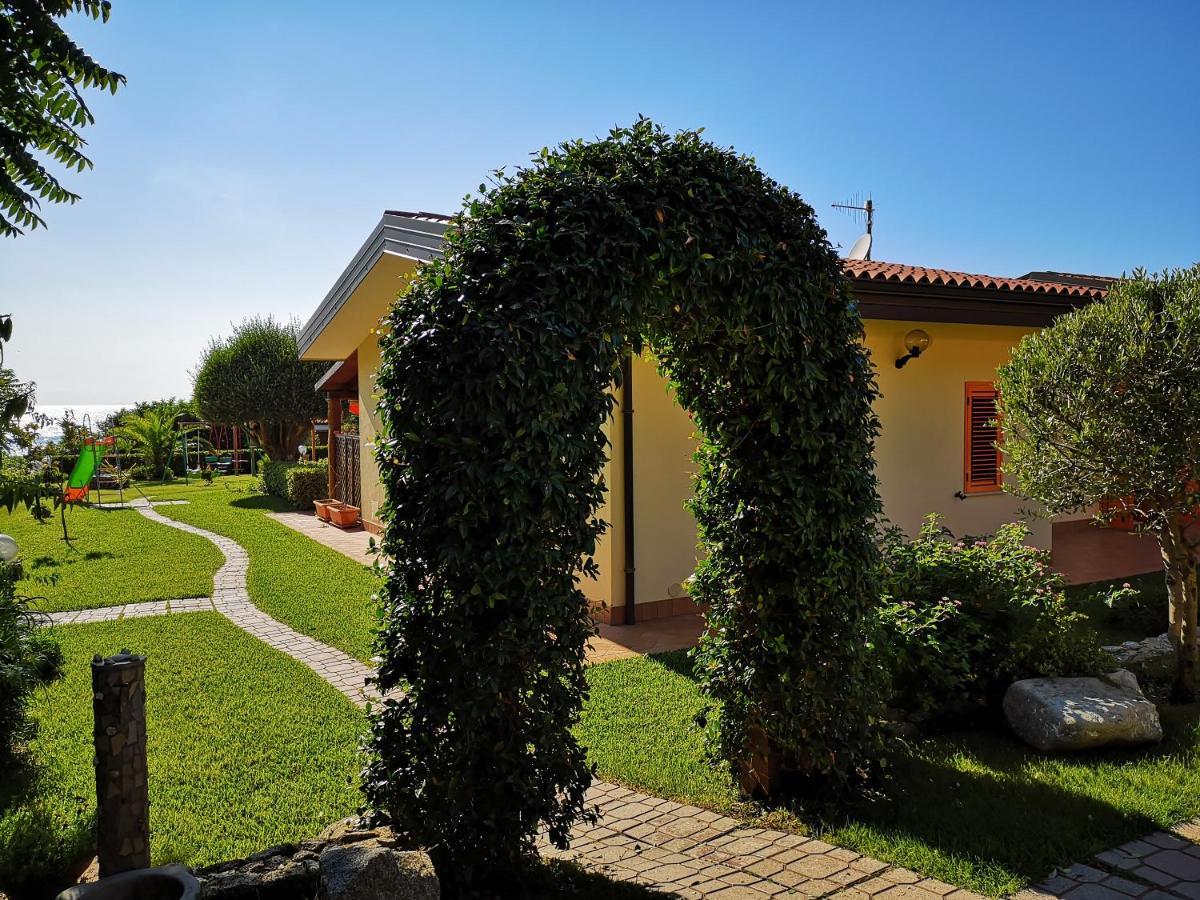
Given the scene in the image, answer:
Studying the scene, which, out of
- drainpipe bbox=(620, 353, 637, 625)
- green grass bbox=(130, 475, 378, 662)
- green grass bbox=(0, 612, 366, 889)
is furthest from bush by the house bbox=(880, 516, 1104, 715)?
green grass bbox=(0, 612, 366, 889)

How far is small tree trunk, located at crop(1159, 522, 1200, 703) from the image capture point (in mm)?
5773

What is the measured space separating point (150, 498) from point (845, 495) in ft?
79.8

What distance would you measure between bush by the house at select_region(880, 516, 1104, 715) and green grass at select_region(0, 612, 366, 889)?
3.82 m

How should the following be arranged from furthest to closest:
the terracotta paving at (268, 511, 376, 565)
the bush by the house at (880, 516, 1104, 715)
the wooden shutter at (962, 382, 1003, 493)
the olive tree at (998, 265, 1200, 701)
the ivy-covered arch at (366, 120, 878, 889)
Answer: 1. the terracotta paving at (268, 511, 376, 565)
2. the wooden shutter at (962, 382, 1003, 493)
3. the olive tree at (998, 265, 1200, 701)
4. the bush by the house at (880, 516, 1104, 715)
5. the ivy-covered arch at (366, 120, 878, 889)

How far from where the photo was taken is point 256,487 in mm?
26078

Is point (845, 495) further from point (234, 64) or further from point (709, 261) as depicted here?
point (234, 64)

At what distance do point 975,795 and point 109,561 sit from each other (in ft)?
44.2

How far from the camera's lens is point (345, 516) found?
1652 centimetres

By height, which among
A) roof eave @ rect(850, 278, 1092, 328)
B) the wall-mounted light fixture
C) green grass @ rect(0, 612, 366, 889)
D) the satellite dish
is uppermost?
the satellite dish

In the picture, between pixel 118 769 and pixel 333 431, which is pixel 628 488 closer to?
pixel 118 769

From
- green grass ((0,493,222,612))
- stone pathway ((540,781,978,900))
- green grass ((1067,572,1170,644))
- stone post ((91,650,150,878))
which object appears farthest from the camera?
green grass ((0,493,222,612))

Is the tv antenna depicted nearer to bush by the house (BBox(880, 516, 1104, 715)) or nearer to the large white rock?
bush by the house (BBox(880, 516, 1104, 715))

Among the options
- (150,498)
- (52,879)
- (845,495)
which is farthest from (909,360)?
(150,498)

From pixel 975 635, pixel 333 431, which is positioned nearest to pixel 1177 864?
pixel 975 635
